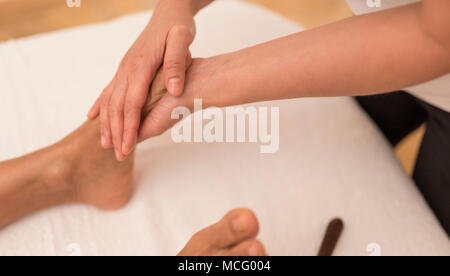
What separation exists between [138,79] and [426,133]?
0.58 meters

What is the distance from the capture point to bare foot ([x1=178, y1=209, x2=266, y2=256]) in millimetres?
655

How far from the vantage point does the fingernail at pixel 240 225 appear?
2.15 feet

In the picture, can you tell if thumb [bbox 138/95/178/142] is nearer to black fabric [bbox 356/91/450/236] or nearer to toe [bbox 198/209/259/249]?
toe [bbox 198/209/259/249]

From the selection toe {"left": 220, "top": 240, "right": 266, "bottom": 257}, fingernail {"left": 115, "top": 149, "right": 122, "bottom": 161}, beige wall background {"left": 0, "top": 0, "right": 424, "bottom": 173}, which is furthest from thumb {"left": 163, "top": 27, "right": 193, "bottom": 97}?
beige wall background {"left": 0, "top": 0, "right": 424, "bottom": 173}

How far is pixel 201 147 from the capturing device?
856 millimetres

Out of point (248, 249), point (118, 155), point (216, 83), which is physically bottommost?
point (248, 249)

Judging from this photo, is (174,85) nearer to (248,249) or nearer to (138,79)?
(138,79)

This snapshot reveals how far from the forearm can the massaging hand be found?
0.06 meters

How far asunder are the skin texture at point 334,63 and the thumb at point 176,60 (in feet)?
0.08

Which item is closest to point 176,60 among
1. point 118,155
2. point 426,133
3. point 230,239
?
point 118,155

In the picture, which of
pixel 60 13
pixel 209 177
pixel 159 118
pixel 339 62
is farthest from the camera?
pixel 60 13

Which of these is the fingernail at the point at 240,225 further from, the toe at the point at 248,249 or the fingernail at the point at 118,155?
the fingernail at the point at 118,155

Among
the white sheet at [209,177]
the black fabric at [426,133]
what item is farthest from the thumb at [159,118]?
the black fabric at [426,133]

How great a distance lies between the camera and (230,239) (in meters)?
0.67
